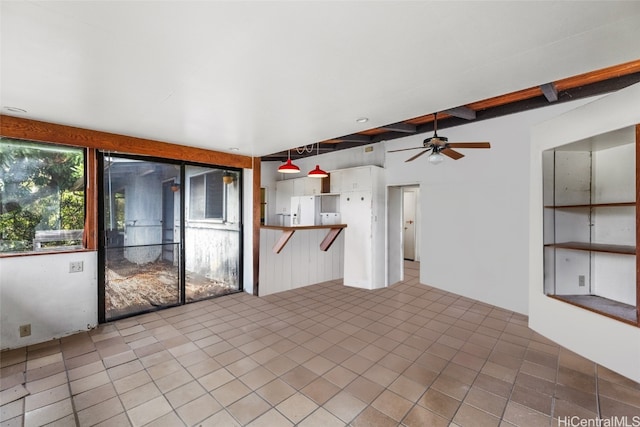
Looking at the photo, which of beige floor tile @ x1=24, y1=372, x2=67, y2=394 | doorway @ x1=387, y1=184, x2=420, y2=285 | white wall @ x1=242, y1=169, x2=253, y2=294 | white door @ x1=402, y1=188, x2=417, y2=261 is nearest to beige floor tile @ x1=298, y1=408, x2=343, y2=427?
beige floor tile @ x1=24, y1=372, x2=67, y2=394

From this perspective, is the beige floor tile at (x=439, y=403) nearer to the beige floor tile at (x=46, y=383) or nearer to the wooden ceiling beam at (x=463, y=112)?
the beige floor tile at (x=46, y=383)

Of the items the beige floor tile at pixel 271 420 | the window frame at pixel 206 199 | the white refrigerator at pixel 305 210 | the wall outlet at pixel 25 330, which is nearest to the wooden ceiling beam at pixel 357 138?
→ the white refrigerator at pixel 305 210

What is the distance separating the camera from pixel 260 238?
4641mm

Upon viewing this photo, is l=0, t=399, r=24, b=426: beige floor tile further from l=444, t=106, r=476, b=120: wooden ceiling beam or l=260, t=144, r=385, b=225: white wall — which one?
l=260, t=144, r=385, b=225: white wall

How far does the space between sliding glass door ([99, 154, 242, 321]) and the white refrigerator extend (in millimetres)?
1706

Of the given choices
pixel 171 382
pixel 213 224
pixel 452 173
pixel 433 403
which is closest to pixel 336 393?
pixel 433 403

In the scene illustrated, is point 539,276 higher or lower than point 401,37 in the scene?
lower

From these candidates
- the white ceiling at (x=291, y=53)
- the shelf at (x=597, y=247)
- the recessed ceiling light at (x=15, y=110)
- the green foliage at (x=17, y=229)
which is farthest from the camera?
the green foliage at (x=17, y=229)

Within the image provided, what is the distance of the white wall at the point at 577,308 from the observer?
2266 millimetres

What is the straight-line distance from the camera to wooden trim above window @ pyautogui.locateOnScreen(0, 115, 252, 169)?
2832 mm

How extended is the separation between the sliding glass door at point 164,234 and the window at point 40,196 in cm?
27

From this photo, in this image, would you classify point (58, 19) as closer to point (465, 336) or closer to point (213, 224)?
point (213, 224)

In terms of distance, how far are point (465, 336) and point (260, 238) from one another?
10.6 ft

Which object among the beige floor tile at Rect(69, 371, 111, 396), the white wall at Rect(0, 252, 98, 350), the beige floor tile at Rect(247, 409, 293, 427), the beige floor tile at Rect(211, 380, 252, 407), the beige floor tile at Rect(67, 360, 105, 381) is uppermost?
the white wall at Rect(0, 252, 98, 350)
